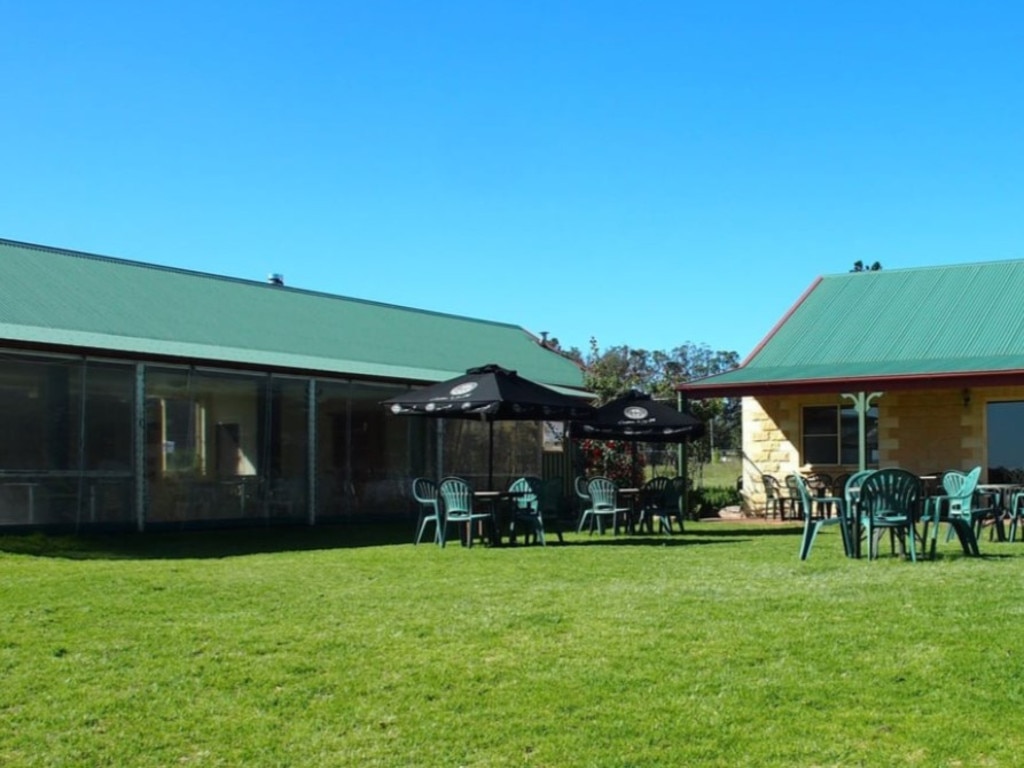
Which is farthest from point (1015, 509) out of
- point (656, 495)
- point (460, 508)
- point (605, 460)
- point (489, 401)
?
point (605, 460)

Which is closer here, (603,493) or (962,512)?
(962,512)

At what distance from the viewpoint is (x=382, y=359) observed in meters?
22.1

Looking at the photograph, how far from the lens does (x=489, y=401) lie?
1448cm

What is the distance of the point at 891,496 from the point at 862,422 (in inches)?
300

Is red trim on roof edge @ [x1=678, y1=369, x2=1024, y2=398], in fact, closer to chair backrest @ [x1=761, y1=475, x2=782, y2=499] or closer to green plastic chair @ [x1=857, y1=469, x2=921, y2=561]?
chair backrest @ [x1=761, y1=475, x2=782, y2=499]

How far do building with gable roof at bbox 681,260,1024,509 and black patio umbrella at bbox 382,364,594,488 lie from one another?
6130mm

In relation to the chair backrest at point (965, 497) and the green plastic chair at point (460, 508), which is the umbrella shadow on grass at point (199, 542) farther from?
the chair backrest at point (965, 497)

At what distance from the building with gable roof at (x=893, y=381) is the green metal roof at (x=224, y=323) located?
5130mm

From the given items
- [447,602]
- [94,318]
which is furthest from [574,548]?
[94,318]

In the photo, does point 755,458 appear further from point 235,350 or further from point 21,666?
point 21,666

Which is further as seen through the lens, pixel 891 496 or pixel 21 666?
pixel 891 496

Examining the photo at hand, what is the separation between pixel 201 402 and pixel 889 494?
10004 millimetres

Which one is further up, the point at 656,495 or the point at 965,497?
the point at 965,497

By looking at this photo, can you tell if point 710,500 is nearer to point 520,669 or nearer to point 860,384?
point 860,384
